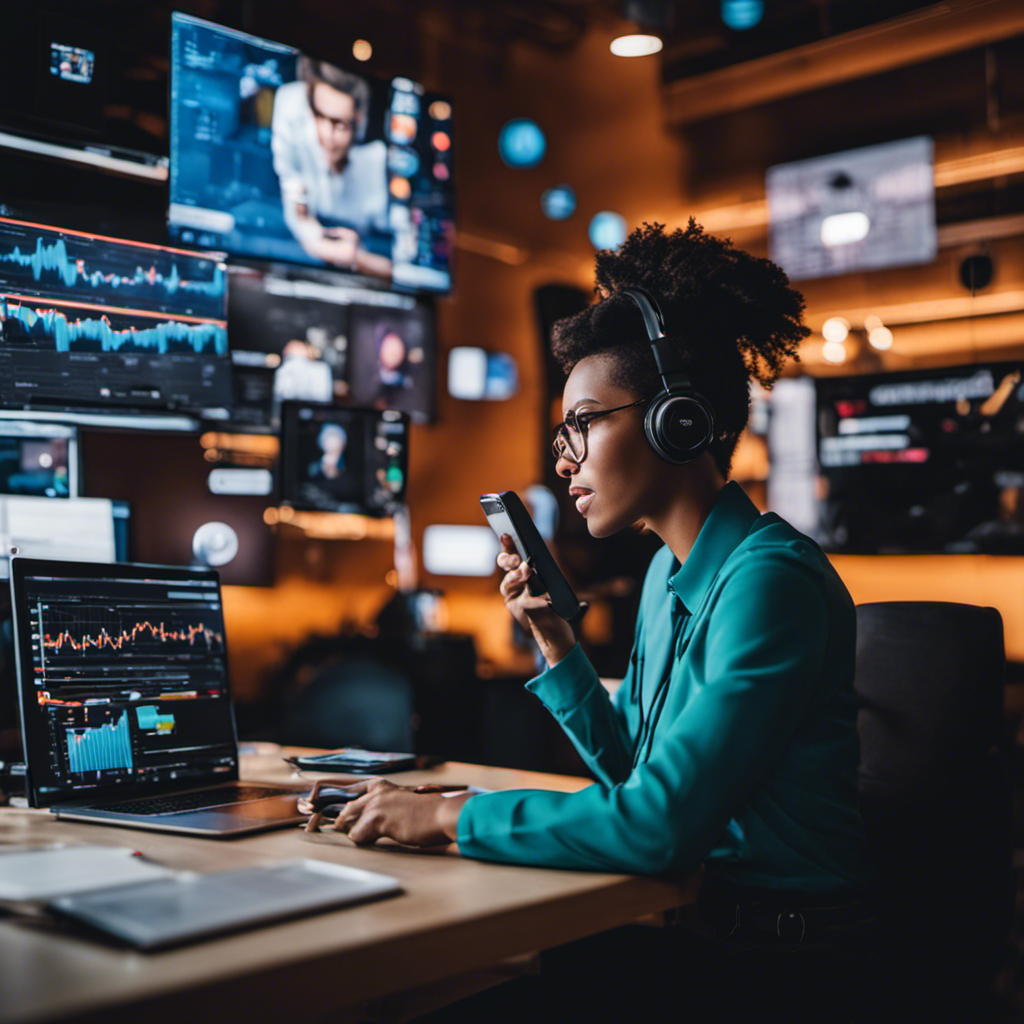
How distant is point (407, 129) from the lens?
267 cm

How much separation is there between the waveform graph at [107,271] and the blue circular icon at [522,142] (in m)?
3.63

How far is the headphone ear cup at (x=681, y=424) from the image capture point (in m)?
1.40

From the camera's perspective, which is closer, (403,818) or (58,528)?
(403,818)

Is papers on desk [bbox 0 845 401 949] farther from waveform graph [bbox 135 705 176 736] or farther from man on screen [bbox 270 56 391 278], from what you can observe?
man on screen [bbox 270 56 391 278]

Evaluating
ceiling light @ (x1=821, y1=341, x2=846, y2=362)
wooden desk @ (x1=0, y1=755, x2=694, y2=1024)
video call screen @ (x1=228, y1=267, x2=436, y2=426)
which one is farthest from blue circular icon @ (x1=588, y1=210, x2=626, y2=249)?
wooden desk @ (x1=0, y1=755, x2=694, y2=1024)

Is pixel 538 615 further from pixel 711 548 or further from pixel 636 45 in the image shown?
pixel 636 45

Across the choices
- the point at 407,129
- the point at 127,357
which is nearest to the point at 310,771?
the point at 127,357

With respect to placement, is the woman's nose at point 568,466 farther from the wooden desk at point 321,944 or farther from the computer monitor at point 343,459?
the computer monitor at point 343,459

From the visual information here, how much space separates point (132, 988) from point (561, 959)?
0.84 meters

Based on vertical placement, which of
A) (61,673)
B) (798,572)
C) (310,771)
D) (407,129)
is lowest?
(310,771)

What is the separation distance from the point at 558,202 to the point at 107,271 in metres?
4.05

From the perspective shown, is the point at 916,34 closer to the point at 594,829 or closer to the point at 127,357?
the point at 127,357

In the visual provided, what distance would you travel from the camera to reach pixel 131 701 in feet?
5.31

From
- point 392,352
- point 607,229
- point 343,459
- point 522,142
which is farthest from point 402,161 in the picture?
point 607,229
